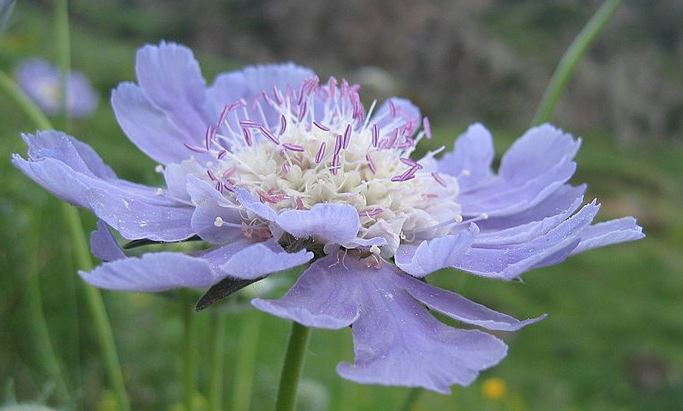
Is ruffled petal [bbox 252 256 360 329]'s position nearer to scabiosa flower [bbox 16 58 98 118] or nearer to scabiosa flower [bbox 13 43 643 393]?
scabiosa flower [bbox 13 43 643 393]

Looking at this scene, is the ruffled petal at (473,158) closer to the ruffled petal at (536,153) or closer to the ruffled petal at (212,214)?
the ruffled petal at (536,153)

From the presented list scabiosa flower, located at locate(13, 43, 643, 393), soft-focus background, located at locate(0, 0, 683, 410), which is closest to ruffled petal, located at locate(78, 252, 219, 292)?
scabiosa flower, located at locate(13, 43, 643, 393)

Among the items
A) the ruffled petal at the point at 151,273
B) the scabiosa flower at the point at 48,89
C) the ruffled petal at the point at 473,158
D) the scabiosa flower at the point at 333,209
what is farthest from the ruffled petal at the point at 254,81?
the scabiosa flower at the point at 48,89

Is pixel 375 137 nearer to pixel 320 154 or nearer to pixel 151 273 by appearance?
pixel 320 154

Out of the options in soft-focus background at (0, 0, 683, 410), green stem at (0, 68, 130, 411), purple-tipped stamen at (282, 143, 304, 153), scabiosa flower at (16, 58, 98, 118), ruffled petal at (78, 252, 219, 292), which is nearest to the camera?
ruffled petal at (78, 252, 219, 292)

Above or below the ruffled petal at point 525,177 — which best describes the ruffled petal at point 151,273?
below

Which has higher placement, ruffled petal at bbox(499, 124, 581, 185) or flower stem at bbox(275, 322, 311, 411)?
ruffled petal at bbox(499, 124, 581, 185)

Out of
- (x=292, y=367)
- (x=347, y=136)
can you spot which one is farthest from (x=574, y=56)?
(x=292, y=367)
